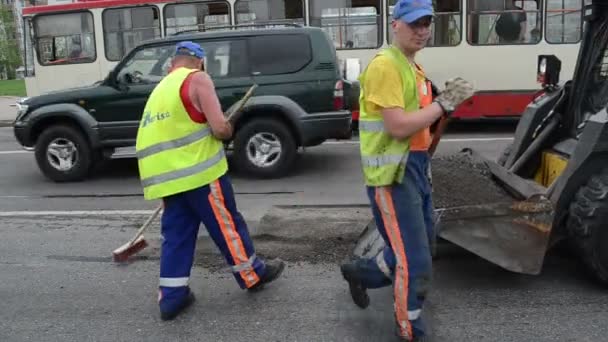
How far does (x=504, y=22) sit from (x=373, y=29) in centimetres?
229

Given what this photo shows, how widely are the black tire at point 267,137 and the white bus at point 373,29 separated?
3.61 metres

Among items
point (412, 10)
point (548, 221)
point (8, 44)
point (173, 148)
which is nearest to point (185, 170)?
point (173, 148)

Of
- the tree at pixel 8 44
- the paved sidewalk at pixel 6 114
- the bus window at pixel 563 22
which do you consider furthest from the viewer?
the tree at pixel 8 44

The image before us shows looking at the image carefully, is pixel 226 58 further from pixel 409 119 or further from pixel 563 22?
pixel 563 22

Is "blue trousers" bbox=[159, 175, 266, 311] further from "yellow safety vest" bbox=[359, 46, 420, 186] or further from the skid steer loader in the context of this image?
"yellow safety vest" bbox=[359, 46, 420, 186]

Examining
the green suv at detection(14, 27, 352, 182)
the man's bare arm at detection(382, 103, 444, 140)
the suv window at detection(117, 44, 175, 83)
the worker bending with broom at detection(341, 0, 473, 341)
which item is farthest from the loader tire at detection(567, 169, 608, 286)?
the suv window at detection(117, 44, 175, 83)

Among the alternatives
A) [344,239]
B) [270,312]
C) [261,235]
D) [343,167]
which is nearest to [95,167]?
[343,167]

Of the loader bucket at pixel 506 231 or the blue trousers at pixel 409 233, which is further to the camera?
the loader bucket at pixel 506 231

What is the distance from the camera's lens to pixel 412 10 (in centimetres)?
276

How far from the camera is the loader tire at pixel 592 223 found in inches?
140

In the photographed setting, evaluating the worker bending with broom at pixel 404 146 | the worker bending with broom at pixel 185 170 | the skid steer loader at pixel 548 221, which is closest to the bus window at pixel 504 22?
the skid steer loader at pixel 548 221

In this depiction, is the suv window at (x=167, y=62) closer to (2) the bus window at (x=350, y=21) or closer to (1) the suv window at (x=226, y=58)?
(1) the suv window at (x=226, y=58)

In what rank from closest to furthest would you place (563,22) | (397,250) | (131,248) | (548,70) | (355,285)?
1. (397,250)
2. (355,285)
3. (131,248)
4. (548,70)
5. (563,22)

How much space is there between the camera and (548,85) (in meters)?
5.20
